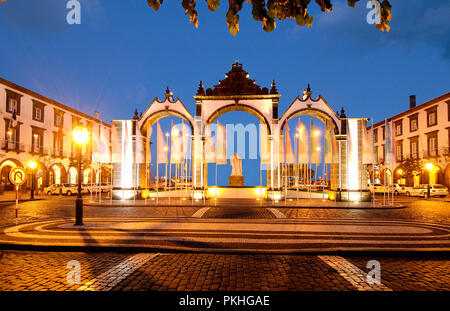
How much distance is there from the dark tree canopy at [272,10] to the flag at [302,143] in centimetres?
1662

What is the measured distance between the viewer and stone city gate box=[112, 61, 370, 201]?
68.2 feet

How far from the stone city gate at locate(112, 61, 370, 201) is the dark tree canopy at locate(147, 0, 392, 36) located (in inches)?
697

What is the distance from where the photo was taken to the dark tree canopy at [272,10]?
3.02 meters

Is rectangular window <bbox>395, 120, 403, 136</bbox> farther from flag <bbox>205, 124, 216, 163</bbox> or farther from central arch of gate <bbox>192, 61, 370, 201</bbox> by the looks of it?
flag <bbox>205, 124, 216, 163</bbox>

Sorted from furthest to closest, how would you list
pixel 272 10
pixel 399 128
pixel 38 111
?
pixel 399 128 → pixel 38 111 → pixel 272 10

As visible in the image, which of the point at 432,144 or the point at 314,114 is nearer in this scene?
the point at 314,114

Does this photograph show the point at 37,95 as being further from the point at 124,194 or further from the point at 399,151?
the point at 399,151

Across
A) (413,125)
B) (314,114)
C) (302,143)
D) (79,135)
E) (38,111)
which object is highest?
(38,111)

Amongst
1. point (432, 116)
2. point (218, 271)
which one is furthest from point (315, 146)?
point (432, 116)

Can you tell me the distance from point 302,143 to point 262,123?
3794 mm

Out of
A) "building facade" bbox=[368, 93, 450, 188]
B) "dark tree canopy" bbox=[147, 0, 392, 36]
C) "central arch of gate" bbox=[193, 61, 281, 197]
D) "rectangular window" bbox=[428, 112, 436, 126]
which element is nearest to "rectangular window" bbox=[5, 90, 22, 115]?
"central arch of gate" bbox=[193, 61, 281, 197]

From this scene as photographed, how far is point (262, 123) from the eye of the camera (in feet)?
72.4
